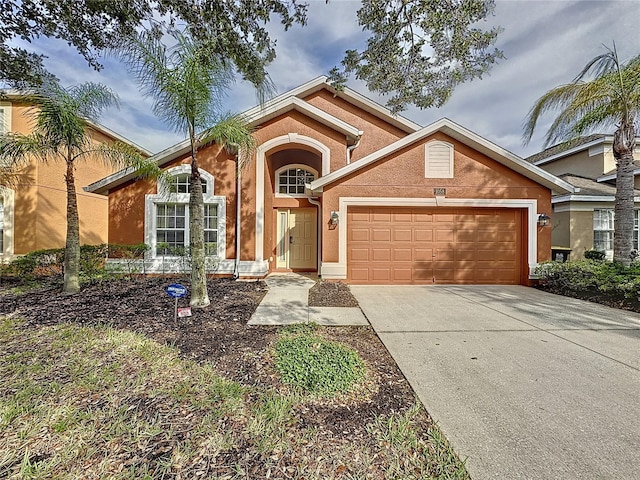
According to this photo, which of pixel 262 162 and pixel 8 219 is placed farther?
pixel 8 219

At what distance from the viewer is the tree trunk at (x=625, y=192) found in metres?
7.82

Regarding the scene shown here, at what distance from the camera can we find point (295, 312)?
5902mm

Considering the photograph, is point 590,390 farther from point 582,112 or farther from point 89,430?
point 582,112

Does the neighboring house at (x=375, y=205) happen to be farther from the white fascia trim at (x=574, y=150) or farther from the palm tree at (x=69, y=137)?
the white fascia trim at (x=574, y=150)

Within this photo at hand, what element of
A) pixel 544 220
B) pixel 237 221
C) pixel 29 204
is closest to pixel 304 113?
pixel 237 221

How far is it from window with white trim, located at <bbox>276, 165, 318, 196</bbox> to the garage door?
2979 millimetres

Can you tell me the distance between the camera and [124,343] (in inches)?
162

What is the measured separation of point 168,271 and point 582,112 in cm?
1311

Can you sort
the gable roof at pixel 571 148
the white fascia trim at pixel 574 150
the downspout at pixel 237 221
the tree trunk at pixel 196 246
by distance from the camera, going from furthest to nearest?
the gable roof at pixel 571 148 → the white fascia trim at pixel 574 150 → the downspout at pixel 237 221 → the tree trunk at pixel 196 246

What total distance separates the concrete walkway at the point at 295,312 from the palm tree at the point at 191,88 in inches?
52.4

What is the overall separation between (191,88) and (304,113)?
474 cm

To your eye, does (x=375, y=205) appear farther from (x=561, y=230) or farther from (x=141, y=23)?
(x=561, y=230)

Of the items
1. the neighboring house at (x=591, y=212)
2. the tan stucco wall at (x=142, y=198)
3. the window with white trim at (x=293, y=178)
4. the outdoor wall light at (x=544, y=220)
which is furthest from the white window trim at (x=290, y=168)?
the neighboring house at (x=591, y=212)

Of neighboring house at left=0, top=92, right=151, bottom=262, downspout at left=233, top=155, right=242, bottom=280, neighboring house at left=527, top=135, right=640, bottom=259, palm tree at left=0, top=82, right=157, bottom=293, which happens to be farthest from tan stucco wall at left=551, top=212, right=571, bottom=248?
neighboring house at left=0, top=92, right=151, bottom=262
